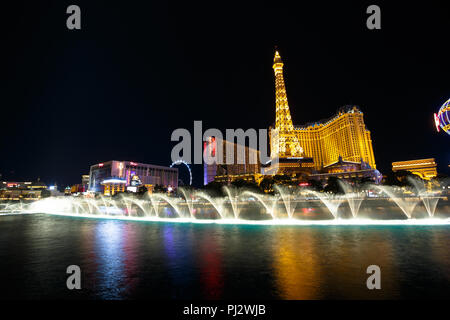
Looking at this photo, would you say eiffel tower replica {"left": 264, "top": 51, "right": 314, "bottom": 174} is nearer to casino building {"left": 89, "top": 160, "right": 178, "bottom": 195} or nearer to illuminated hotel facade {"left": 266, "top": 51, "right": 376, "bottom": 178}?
illuminated hotel facade {"left": 266, "top": 51, "right": 376, "bottom": 178}

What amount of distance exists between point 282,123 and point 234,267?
341 ft

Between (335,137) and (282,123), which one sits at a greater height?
(282,123)

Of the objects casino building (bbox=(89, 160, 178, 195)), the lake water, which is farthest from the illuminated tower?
the lake water

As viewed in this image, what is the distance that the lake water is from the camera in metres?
5.65

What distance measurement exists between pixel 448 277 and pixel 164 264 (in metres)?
8.13

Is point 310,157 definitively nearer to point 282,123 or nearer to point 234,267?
point 282,123

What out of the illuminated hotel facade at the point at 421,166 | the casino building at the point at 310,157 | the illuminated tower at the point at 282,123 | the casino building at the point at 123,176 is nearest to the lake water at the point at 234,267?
the casino building at the point at 310,157

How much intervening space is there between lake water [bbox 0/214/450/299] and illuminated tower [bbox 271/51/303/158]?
313 ft

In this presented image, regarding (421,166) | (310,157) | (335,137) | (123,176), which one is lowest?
(123,176)

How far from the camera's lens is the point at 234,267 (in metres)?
7.51

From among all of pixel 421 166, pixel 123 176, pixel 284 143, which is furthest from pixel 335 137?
pixel 123 176

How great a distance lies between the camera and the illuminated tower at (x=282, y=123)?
10469cm
